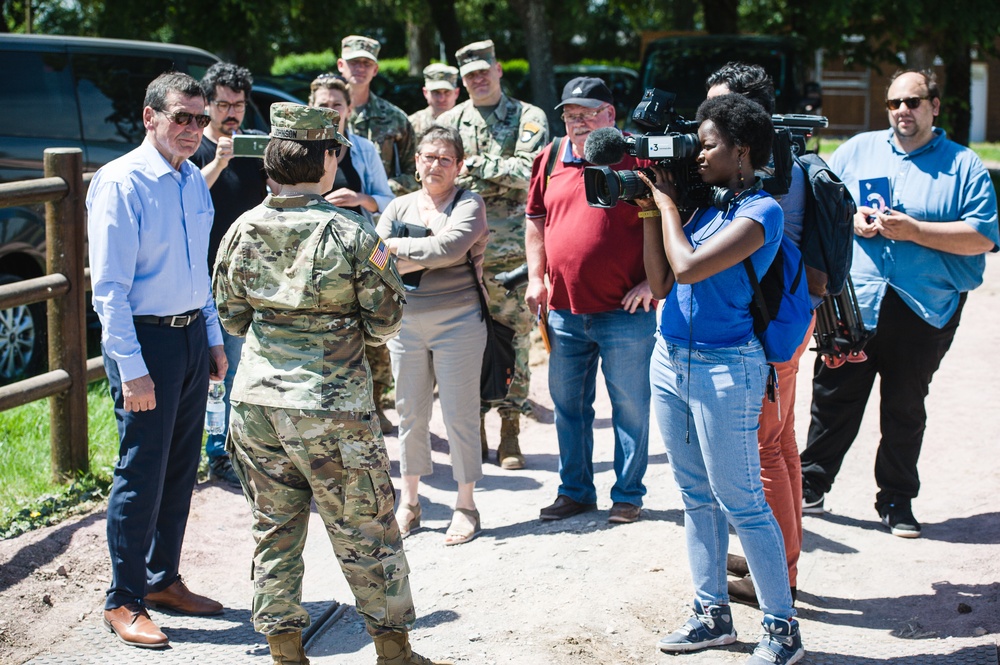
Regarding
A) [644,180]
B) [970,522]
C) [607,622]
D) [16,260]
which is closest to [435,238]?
[644,180]

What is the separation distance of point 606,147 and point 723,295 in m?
0.70

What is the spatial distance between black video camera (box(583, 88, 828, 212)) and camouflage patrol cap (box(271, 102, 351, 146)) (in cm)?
91

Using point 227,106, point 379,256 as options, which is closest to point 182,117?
point 379,256

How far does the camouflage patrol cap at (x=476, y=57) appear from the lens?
20.9ft

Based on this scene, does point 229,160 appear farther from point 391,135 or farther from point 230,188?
point 391,135

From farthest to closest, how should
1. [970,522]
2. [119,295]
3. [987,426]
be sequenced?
1. [987,426]
2. [970,522]
3. [119,295]

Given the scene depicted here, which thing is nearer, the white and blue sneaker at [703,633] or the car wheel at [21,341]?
the white and blue sneaker at [703,633]

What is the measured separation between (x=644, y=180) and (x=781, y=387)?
1.03 m

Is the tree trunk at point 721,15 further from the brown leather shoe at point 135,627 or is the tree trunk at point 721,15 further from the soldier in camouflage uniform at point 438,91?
the brown leather shoe at point 135,627

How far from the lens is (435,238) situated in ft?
15.8

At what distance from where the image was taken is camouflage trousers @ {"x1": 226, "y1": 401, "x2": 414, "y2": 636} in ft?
11.1

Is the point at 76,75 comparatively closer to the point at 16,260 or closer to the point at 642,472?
the point at 16,260

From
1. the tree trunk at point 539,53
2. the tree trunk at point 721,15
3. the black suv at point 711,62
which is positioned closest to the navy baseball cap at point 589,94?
the black suv at point 711,62

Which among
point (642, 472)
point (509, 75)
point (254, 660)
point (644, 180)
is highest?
point (509, 75)
